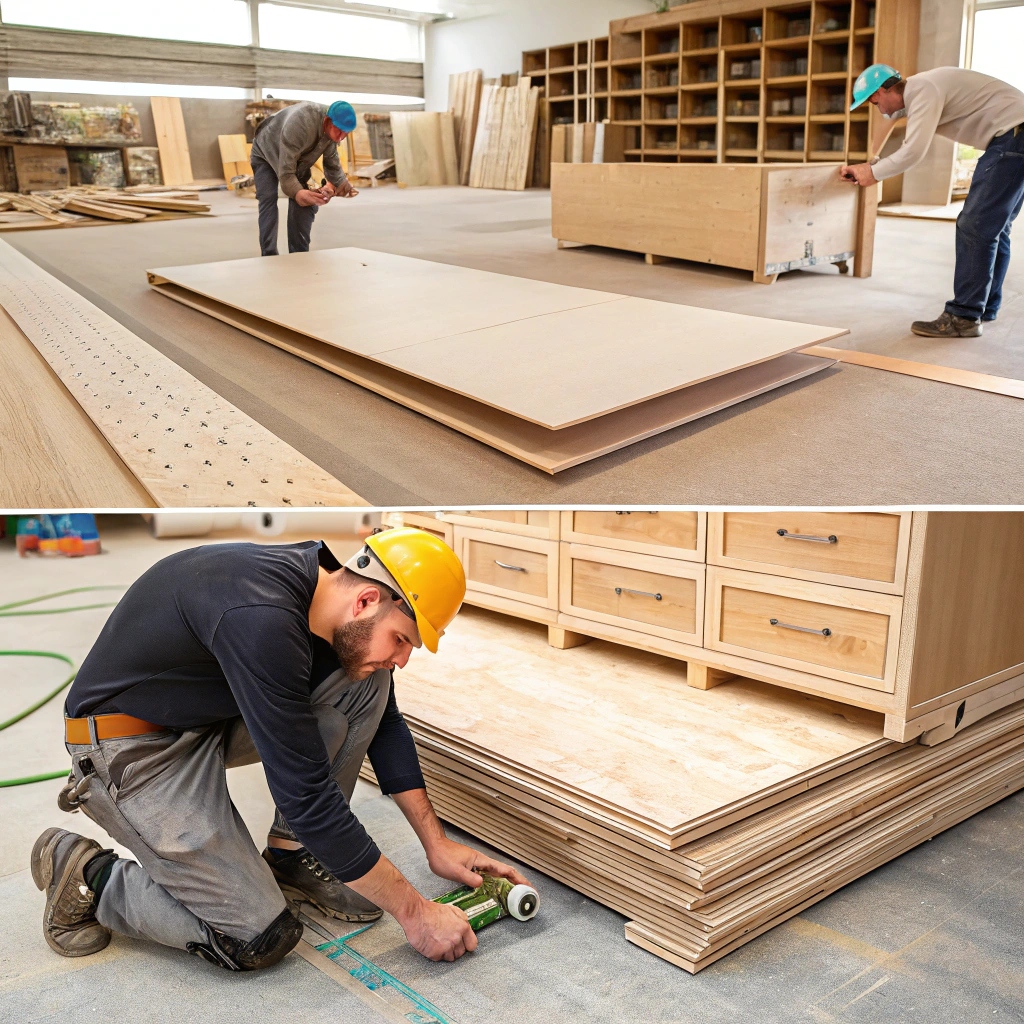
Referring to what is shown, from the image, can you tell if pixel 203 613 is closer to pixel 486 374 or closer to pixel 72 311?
pixel 486 374

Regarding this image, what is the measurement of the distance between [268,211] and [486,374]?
3.13 meters

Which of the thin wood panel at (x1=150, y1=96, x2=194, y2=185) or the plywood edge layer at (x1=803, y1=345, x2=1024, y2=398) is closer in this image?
the plywood edge layer at (x1=803, y1=345, x2=1024, y2=398)

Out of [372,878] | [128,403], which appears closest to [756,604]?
[372,878]

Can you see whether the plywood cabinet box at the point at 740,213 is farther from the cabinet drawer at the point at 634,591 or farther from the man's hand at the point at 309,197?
the cabinet drawer at the point at 634,591

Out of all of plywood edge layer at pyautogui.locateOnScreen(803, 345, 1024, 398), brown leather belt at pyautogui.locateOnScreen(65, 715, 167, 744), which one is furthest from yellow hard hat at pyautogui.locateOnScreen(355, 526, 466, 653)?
plywood edge layer at pyautogui.locateOnScreen(803, 345, 1024, 398)

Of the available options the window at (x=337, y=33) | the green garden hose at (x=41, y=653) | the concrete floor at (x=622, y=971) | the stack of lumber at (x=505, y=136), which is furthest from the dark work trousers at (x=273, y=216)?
the concrete floor at (x=622, y=971)

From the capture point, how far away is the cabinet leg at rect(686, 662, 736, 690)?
242 cm

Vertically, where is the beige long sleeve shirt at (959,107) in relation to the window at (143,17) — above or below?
below

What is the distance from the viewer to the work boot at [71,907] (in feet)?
5.82

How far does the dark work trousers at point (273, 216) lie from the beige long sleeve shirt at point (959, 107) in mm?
3045

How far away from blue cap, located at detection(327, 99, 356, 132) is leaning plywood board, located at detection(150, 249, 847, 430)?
2.42ft

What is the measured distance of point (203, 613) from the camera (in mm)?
1528

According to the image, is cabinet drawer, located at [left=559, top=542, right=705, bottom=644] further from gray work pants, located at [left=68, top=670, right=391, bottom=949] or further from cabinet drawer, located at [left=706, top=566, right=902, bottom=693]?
gray work pants, located at [left=68, top=670, right=391, bottom=949]

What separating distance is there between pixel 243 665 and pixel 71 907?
2.49 ft
